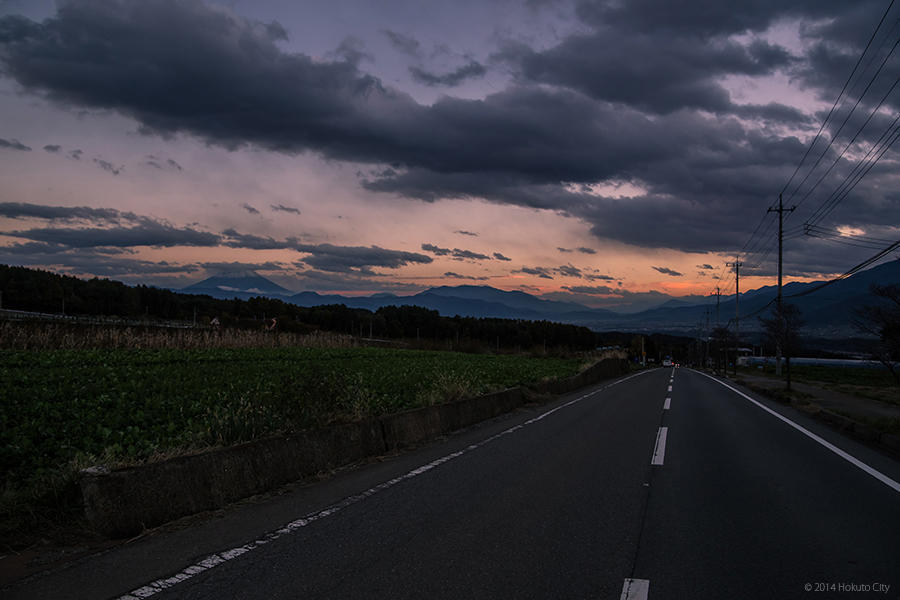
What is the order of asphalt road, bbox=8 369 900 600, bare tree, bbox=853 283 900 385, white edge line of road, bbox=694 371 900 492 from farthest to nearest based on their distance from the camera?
bare tree, bbox=853 283 900 385 → white edge line of road, bbox=694 371 900 492 → asphalt road, bbox=8 369 900 600

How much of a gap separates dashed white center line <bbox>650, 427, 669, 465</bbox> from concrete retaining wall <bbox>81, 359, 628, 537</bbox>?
4108mm

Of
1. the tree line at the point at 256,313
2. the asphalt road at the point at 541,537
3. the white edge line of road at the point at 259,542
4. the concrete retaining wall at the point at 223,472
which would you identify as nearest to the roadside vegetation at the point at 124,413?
the concrete retaining wall at the point at 223,472

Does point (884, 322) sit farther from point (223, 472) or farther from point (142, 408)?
point (223, 472)

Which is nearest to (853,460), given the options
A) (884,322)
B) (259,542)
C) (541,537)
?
(541,537)

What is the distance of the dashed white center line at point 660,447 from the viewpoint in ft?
28.8

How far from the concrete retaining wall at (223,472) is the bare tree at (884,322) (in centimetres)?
3927

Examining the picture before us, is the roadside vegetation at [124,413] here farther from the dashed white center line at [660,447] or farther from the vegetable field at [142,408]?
the dashed white center line at [660,447]

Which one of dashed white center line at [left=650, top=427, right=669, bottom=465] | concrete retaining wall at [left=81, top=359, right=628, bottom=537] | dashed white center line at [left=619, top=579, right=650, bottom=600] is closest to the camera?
dashed white center line at [left=619, top=579, right=650, bottom=600]

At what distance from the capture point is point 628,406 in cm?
1791

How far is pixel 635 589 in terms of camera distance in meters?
3.98

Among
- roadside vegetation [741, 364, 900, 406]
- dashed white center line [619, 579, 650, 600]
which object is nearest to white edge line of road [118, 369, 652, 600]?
dashed white center line [619, 579, 650, 600]

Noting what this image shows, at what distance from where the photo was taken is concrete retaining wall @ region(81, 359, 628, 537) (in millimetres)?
5098

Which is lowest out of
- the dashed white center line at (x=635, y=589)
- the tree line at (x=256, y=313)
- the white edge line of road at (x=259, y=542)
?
the white edge line of road at (x=259, y=542)

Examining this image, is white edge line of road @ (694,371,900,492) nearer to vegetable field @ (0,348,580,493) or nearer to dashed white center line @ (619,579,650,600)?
dashed white center line @ (619,579,650,600)
